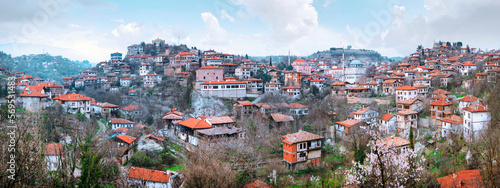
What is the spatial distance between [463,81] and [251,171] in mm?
31097

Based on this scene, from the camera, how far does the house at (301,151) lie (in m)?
22.9

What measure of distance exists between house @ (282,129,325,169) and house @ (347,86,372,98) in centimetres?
1628

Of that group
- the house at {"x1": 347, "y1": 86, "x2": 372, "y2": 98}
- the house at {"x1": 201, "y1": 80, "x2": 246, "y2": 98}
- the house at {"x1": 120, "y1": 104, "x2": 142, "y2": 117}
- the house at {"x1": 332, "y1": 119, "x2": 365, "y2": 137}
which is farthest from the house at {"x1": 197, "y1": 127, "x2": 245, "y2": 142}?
the house at {"x1": 347, "y1": 86, "x2": 372, "y2": 98}

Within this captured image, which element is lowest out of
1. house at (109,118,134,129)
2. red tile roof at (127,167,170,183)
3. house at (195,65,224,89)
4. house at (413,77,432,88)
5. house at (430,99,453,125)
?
red tile roof at (127,167,170,183)

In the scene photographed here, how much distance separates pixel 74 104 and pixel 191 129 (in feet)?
58.6

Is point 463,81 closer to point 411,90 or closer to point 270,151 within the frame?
point 411,90

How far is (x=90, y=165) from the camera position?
31.9 feet

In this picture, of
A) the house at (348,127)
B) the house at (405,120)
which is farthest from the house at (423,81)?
the house at (348,127)

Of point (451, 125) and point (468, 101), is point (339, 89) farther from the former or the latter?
point (451, 125)

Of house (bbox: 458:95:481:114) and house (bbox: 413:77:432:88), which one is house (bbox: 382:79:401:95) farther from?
house (bbox: 458:95:481:114)

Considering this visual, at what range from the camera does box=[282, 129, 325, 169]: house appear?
22906 mm

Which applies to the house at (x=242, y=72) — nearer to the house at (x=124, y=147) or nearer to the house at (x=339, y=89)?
the house at (x=339, y=89)

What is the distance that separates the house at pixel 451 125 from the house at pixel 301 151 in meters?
10.9

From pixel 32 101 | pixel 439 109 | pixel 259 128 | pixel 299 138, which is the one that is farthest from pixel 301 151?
pixel 32 101
